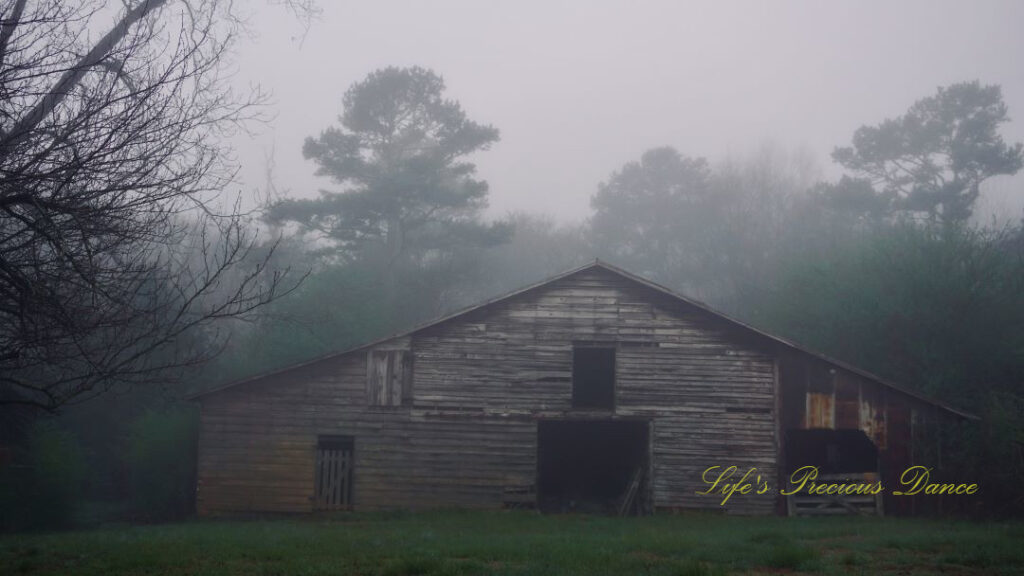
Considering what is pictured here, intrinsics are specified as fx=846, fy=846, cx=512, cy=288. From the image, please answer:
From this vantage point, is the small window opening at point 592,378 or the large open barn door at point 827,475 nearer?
the large open barn door at point 827,475

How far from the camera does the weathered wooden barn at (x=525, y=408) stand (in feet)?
72.5

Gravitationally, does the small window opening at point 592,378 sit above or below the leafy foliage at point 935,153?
below

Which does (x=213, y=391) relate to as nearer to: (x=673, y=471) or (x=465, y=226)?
(x=673, y=471)

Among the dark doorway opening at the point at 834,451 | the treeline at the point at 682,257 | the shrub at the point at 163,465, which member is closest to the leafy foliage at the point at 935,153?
the treeline at the point at 682,257

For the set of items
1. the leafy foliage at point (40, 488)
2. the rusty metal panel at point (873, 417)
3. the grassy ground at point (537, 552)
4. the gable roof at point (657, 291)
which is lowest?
the leafy foliage at point (40, 488)

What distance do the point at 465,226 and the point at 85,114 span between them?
35.4 metres

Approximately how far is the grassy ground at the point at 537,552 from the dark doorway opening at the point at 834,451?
649cm

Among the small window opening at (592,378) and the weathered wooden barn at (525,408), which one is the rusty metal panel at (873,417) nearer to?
the weathered wooden barn at (525,408)

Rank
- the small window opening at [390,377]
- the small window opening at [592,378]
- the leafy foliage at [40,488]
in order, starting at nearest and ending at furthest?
the small window opening at [390,377] → the leafy foliage at [40,488] → the small window opening at [592,378]

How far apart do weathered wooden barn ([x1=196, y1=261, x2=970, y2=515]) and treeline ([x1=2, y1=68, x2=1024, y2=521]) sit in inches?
78.5

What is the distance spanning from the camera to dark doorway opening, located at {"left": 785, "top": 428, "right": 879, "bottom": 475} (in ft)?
81.4

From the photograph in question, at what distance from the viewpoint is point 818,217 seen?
174 ft

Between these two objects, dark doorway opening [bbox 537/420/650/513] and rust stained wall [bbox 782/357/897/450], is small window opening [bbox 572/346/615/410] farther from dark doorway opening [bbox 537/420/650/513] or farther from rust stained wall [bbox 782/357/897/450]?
rust stained wall [bbox 782/357/897/450]

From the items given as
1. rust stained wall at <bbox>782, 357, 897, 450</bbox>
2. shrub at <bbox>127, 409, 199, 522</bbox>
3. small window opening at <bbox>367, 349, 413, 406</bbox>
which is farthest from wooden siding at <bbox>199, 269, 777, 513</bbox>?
shrub at <bbox>127, 409, 199, 522</bbox>
